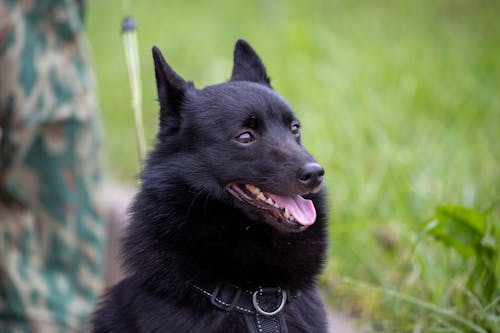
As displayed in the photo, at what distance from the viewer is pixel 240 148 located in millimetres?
2459

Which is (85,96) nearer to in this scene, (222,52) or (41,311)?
(41,311)

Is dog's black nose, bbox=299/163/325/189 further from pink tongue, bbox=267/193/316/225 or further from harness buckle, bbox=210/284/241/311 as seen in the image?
harness buckle, bbox=210/284/241/311

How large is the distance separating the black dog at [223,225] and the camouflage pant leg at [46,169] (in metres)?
1.24

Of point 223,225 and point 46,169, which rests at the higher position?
point 223,225

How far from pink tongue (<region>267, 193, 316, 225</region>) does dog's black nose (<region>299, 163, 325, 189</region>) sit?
0.13m

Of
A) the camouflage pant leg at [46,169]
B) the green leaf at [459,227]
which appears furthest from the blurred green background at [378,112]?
the camouflage pant leg at [46,169]

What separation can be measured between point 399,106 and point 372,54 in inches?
44.8

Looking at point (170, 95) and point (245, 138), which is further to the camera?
point (170, 95)

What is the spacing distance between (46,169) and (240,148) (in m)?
1.67

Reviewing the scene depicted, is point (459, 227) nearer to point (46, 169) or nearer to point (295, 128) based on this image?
point (295, 128)

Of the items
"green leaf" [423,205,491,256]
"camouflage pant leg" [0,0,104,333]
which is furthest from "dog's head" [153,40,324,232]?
"camouflage pant leg" [0,0,104,333]

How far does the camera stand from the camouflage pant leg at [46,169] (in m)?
3.44

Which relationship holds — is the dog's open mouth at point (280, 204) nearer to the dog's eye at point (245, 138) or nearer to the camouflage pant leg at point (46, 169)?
the dog's eye at point (245, 138)

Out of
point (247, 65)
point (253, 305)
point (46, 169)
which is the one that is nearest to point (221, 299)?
point (253, 305)
